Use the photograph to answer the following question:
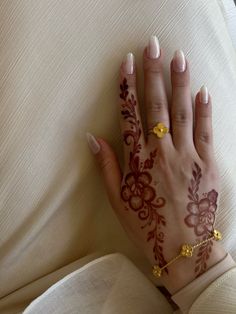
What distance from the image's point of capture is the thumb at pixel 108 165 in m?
0.68

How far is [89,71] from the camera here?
25.6 inches

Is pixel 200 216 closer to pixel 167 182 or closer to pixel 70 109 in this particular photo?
pixel 167 182

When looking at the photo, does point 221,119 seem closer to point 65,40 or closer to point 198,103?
point 198,103

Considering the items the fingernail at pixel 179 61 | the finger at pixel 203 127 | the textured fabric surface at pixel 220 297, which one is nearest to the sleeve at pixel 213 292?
the textured fabric surface at pixel 220 297

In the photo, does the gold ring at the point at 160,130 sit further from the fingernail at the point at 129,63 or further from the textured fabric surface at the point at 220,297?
the textured fabric surface at the point at 220,297

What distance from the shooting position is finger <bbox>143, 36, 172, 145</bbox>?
655mm

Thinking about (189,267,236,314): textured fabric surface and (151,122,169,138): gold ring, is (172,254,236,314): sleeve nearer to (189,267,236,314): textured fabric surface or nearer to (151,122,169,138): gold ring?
(189,267,236,314): textured fabric surface

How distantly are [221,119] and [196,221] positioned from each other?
6.7 inches

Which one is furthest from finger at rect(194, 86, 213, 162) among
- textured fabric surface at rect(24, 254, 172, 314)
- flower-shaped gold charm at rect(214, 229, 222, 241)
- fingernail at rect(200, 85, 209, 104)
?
textured fabric surface at rect(24, 254, 172, 314)

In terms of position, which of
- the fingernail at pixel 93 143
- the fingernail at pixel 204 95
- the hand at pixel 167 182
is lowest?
the hand at pixel 167 182

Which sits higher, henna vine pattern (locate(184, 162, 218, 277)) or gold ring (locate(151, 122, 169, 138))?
gold ring (locate(151, 122, 169, 138))

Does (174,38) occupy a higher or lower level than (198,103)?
higher

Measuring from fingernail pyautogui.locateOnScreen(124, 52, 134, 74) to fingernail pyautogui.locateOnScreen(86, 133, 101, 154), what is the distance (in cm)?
11

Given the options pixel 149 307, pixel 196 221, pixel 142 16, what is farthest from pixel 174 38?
pixel 149 307
